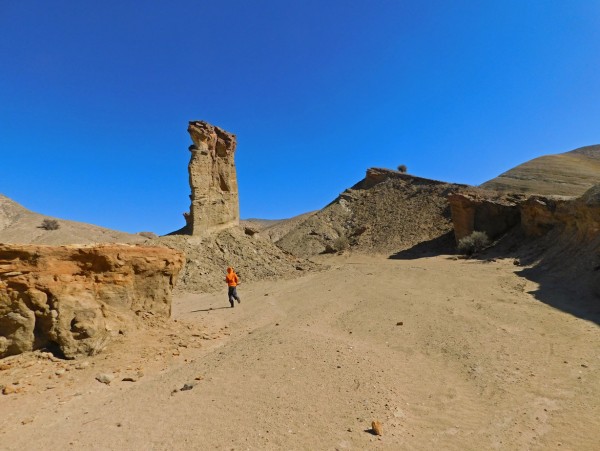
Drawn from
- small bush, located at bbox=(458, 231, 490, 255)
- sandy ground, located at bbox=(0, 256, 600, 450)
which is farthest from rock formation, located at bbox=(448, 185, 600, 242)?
sandy ground, located at bbox=(0, 256, 600, 450)

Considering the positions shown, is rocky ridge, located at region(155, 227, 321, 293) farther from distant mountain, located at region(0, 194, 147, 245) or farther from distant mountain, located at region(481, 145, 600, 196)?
distant mountain, located at region(481, 145, 600, 196)

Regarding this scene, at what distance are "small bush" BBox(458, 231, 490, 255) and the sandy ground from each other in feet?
42.2

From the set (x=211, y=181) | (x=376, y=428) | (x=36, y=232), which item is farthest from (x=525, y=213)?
(x=36, y=232)

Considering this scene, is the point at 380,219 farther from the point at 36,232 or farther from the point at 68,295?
the point at 36,232

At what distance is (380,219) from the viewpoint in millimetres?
33438

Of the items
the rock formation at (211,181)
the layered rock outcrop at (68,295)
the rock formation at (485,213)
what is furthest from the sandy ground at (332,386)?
the rock formation at (485,213)

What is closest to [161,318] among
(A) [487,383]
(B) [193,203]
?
(A) [487,383]

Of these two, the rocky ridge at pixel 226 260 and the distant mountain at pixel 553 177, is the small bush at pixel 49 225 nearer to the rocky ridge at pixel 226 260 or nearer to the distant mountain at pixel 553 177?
the rocky ridge at pixel 226 260

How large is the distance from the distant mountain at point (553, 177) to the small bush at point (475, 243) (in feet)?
36.6

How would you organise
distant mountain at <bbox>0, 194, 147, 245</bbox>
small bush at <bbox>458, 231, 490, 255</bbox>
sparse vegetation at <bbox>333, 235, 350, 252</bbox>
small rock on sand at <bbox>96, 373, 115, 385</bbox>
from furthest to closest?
distant mountain at <bbox>0, 194, 147, 245</bbox> < sparse vegetation at <bbox>333, 235, 350, 252</bbox> < small bush at <bbox>458, 231, 490, 255</bbox> < small rock on sand at <bbox>96, 373, 115, 385</bbox>

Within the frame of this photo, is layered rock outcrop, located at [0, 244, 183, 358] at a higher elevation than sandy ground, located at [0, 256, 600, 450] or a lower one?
higher

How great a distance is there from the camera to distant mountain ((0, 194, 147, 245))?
31.8 m

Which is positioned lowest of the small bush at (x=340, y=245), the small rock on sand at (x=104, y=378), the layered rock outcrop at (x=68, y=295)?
the small rock on sand at (x=104, y=378)

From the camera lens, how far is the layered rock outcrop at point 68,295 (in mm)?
5672
